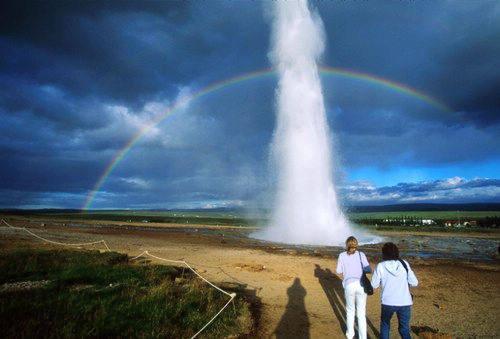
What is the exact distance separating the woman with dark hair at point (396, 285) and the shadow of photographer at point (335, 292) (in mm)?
2096

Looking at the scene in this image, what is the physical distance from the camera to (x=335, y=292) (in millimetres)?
12453

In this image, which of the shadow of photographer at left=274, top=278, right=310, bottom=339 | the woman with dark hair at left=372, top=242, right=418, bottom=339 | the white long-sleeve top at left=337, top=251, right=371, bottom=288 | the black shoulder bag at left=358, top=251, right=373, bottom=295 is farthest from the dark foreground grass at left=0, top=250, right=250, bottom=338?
the woman with dark hair at left=372, top=242, right=418, bottom=339

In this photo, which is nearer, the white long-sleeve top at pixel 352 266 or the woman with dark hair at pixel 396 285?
the woman with dark hair at pixel 396 285

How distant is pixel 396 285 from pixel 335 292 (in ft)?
23.0

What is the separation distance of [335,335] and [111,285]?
707 cm

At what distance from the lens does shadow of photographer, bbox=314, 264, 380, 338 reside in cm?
860

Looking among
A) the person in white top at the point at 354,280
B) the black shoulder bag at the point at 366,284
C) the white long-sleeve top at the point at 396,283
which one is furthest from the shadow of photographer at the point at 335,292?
the white long-sleeve top at the point at 396,283

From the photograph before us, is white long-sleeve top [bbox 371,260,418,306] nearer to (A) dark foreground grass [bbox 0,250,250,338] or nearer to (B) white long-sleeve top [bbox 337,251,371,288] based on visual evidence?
(B) white long-sleeve top [bbox 337,251,371,288]

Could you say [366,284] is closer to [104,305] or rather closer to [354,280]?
[354,280]

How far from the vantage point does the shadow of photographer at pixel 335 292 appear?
8.60m

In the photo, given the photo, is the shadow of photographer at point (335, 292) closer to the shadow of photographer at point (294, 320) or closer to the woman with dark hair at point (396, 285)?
the shadow of photographer at point (294, 320)

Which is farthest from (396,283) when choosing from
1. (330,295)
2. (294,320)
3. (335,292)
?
(335,292)

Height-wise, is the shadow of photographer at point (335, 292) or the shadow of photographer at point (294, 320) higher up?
the shadow of photographer at point (335, 292)

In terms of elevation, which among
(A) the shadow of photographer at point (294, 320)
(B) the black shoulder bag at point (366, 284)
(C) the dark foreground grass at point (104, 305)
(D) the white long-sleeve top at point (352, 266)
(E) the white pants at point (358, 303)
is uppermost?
(D) the white long-sleeve top at point (352, 266)
